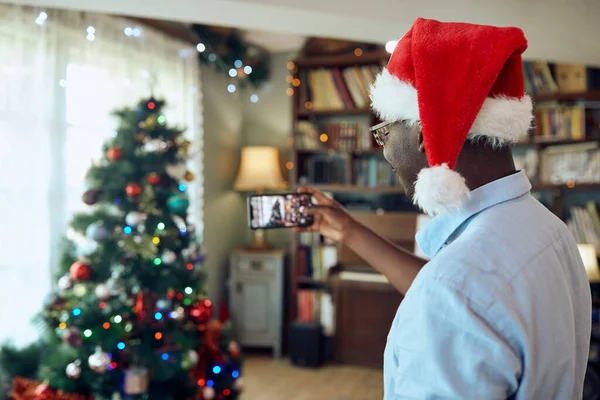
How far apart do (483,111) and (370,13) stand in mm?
1374

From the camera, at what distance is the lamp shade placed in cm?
396

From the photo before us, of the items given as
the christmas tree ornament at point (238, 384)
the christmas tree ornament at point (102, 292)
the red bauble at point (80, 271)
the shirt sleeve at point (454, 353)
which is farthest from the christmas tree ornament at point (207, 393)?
the shirt sleeve at point (454, 353)

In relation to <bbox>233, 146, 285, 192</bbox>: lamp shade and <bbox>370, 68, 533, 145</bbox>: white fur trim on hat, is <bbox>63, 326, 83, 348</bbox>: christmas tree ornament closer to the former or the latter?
<bbox>370, 68, 533, 145</bbox>: white fur trim on hat

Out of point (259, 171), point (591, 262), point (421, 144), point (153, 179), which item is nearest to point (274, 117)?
point (259, 171)

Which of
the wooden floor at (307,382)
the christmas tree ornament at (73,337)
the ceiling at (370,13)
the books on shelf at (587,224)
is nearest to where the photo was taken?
the ceiling at (370,13)

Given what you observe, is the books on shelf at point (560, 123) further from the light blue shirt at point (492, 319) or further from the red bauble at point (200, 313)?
the light blue shirt at point (492, 319)

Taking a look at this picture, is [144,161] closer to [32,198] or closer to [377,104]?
[32,198]

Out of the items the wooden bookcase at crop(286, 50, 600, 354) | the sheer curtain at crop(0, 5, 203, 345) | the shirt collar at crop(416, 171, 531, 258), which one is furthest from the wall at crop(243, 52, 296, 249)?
the shirt collar at crop(416, 171, 531, 258)

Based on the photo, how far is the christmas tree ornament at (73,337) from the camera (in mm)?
2146

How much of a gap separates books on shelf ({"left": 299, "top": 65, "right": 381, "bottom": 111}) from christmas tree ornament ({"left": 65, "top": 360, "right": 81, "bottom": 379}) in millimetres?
2610

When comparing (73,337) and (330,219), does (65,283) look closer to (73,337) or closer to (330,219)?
(73,337)

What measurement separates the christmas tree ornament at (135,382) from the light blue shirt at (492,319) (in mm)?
1832

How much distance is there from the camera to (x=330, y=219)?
1336 millimetres

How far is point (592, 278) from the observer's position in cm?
291
